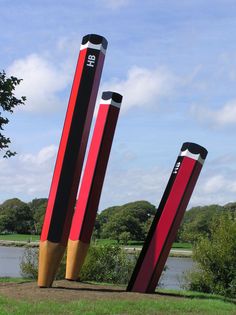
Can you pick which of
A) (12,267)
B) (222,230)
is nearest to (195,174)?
(222,230)

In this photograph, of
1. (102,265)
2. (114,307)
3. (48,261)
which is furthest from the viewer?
(102,265)

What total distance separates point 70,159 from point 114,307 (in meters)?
3.63

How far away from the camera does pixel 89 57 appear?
1303 centimetres

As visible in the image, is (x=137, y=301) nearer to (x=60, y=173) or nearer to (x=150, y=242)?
(x=150, y=242)

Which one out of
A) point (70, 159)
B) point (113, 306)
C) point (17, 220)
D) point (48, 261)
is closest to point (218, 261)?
point (48, 261)

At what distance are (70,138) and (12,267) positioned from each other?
66.2 feet

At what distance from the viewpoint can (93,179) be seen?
1318 centimetres

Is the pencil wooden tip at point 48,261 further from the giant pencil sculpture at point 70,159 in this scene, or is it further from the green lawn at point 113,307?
the green lawn at point 113,307

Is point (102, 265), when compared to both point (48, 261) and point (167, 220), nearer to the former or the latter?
point (167, 220)

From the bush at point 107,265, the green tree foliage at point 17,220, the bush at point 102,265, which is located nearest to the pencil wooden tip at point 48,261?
the bush at point 102,265

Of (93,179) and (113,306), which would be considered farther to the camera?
(93,179)

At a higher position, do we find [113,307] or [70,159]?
[70,159]

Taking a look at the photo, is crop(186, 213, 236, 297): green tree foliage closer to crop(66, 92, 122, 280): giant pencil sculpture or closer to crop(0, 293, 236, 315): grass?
crop(66, 92, 122, 280): giant pencil sculpture

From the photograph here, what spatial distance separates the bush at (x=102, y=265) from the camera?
19.4m
